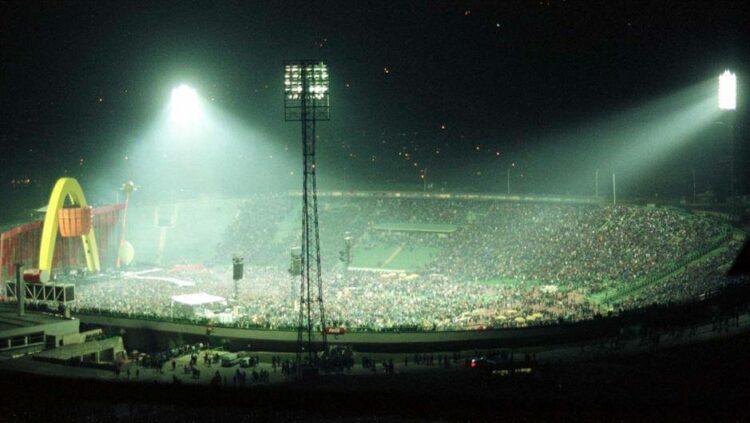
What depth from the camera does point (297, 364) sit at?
2181 cm

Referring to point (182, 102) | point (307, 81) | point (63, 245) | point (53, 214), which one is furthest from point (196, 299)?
point (182, 102)

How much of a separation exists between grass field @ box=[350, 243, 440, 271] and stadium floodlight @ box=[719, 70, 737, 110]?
1927 cm

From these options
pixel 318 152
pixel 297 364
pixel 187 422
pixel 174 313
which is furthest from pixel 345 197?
pixel 187 422

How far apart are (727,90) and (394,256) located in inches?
878

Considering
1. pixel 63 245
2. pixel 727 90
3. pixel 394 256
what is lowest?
pixel 394 256

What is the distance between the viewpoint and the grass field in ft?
146

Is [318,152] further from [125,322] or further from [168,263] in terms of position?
[125,322]

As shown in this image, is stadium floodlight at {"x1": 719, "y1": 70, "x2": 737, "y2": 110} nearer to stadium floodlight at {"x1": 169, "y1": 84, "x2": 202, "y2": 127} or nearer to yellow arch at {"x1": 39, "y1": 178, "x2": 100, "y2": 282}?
yellow arch at {"x1": 39, "y1": 178, "x2": 100, "y2": 282}

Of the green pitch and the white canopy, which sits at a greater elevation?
the green pitch

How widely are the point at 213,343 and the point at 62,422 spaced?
635 inches

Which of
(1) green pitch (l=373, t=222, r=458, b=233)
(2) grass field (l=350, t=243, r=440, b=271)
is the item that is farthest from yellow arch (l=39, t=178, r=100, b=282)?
(1) green pitch (l=373, t=222, r=458, b=233)

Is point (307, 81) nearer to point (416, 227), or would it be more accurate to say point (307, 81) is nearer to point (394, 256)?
point (394, 256)

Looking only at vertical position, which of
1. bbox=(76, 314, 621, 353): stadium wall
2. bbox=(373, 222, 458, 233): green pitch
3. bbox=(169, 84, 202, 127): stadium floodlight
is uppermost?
bbox=(169, 84, 202, 127): stadium floodlight

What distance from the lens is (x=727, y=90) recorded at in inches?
1371
